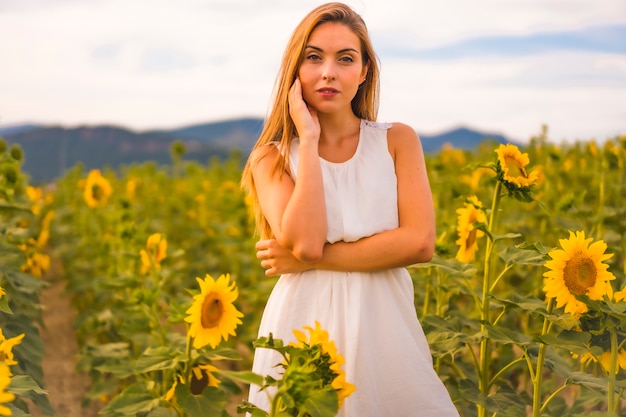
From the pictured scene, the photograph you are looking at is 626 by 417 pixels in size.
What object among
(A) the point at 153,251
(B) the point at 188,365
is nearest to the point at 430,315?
(B) the point at 188,365

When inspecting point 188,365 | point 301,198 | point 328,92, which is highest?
point 328,92

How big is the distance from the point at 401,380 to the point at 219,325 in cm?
52

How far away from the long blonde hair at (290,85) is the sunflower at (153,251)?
869 millimetres

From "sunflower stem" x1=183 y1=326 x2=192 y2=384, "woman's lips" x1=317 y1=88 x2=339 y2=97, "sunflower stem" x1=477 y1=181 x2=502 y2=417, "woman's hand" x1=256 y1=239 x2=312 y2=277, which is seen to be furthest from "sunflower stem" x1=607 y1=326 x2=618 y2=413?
"sunflower stem" x1=183 y1=326 x2=192 y2=384

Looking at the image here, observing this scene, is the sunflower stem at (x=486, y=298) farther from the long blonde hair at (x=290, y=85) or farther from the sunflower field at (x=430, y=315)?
the long blonde hair at (x=290, y=85)

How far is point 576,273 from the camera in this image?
2.16 metres

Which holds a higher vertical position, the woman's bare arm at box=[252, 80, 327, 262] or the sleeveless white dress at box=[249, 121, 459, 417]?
the woman's bare arm at box=[252, 80, 327, 262]

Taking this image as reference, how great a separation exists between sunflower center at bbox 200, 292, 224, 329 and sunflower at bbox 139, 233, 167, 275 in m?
0.84

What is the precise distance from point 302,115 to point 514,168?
0.65m

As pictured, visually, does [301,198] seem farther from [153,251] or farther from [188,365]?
[153,251]

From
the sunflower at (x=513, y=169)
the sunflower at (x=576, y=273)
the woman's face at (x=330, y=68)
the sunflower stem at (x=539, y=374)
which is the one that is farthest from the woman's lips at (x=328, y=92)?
the sunflower stem at (x=539, y=374)

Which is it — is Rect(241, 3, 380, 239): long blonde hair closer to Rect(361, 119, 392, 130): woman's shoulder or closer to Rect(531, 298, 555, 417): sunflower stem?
Rect(361, 119, 392, 130): woman's shoulder

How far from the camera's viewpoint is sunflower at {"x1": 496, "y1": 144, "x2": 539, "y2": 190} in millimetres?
2295

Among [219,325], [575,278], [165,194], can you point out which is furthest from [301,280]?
[165,194]
